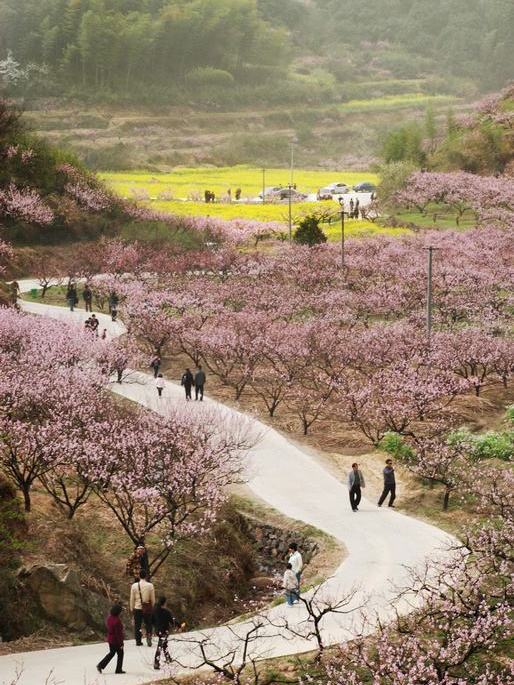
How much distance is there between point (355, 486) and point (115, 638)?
11452mm

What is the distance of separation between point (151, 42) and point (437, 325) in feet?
376

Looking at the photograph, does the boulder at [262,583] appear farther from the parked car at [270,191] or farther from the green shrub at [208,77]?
the green shrub at [208,77]

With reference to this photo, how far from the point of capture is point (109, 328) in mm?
53094

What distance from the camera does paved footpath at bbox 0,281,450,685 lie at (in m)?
21.2

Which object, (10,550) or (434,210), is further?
(434,210)

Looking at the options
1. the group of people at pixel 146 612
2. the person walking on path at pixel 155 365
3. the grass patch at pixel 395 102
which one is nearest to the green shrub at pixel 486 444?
the group of people at pixel 146 612

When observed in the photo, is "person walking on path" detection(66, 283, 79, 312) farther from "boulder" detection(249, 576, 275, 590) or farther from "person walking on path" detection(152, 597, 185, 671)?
"person walking on path" detection(152, 597, 185, 671)

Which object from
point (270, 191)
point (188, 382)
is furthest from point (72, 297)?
point (270, 191)

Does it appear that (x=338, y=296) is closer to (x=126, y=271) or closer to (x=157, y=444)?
(x=126, y=271)

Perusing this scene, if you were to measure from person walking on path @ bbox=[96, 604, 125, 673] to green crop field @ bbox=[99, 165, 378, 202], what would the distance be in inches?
3021

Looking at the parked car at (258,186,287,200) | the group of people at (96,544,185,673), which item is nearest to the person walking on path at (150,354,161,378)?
the group of people at (96,544,185,673)

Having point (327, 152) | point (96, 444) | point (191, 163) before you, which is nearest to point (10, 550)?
point (96, 444)

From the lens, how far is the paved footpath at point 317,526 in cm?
2117

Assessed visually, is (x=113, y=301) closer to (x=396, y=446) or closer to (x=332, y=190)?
(x=396, y=446)
